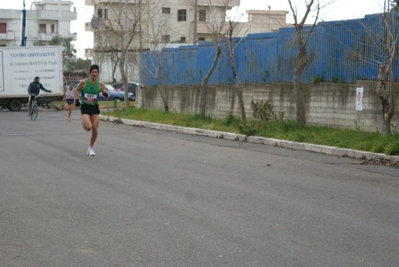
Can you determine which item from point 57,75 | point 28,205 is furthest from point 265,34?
point 57,75

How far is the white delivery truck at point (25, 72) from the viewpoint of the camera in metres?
44.6

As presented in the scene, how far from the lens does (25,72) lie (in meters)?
45.4

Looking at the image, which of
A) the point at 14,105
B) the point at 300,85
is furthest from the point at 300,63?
the point at 14,105

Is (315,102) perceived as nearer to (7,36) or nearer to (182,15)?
(182,15)

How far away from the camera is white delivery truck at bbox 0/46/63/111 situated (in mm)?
44625

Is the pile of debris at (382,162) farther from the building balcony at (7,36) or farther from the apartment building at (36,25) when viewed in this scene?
the building balcony at (7,36)

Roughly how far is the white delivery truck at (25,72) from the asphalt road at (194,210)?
28213 mm

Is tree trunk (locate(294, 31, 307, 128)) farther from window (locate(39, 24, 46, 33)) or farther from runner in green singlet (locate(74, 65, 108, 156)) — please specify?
window (locate(39, 24, 46, 33))

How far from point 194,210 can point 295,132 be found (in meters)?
11.5

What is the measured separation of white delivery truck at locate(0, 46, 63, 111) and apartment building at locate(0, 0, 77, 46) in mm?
39202

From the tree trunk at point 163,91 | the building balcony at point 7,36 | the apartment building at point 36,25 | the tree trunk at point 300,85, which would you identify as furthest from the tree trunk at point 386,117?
the building balcony at point 7,36

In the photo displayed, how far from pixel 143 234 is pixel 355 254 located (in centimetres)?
220

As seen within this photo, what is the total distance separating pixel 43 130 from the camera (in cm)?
2542

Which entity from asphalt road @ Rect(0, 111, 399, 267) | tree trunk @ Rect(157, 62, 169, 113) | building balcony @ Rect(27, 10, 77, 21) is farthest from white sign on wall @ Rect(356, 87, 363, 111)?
building balcony @ Rect(27, 10, 77, 21)
